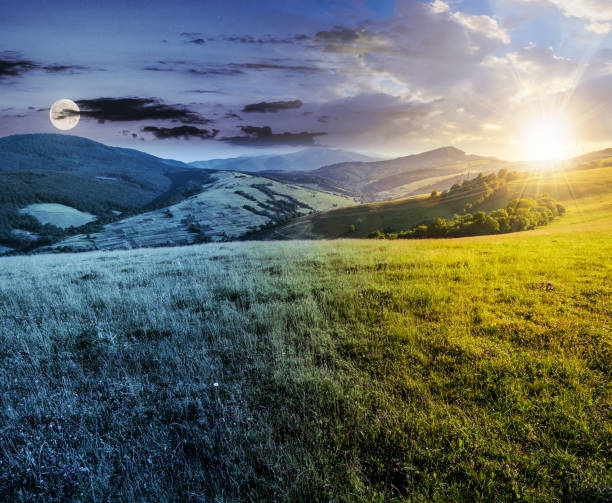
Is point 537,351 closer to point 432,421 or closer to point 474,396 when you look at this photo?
point 474,396

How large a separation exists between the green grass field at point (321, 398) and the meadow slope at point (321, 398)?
0.9 inches

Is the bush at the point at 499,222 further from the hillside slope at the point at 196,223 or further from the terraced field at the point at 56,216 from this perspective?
the terraced field at the point at 56,216

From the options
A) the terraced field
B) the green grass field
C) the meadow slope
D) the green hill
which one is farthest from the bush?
the terraced field

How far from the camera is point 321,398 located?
3.62 metres

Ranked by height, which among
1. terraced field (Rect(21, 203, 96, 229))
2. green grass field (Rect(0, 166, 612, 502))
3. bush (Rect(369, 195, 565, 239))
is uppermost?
terraced field (Rect(21, 203, 96, 229))

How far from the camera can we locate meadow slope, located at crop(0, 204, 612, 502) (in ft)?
8.62

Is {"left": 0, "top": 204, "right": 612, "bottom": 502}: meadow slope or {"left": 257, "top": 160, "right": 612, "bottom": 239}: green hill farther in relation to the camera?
{"left": 257, "top": 160, "right": 612, "bottom": 239}: green hill

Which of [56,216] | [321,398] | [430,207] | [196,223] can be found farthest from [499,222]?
[56,216]

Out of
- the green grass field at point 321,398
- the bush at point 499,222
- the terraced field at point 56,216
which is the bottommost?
the green grass field at point 321,398

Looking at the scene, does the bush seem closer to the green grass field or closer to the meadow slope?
the meadow slope

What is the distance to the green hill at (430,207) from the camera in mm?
63250

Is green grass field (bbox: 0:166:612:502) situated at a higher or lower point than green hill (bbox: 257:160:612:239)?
lower

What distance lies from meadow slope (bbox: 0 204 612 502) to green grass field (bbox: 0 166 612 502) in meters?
0.02

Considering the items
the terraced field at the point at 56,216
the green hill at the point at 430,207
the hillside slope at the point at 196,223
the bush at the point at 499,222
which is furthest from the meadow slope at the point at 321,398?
the terraced field at the point at 56,216
